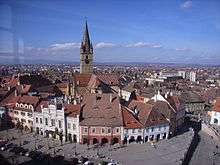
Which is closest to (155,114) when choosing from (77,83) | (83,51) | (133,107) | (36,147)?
(133,107)

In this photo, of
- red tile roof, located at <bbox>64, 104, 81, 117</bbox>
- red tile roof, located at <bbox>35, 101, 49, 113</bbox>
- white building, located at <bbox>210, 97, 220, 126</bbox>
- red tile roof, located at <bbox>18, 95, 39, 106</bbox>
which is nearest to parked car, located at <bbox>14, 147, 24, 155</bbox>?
red tile roof, located at <bbox>64, 104, 81, 117</bbox>

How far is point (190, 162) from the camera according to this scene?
15.6 metres

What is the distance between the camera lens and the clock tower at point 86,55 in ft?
100

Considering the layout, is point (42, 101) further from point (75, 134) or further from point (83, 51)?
point (83, 51)

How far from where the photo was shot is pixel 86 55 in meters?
31.3

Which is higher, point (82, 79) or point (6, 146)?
point (82, 79)

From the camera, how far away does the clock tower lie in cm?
3053

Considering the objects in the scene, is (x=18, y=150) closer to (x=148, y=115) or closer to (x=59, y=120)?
(x=59, y=120)

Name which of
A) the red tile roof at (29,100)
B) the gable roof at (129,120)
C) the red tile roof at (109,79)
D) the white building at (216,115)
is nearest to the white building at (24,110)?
the red tile roof at (29,100)

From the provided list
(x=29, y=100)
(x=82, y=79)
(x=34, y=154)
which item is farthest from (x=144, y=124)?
(x=82, y=79)

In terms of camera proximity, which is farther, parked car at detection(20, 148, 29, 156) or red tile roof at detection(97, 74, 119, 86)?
red tile roof at detection(97, 74, 119, 86)

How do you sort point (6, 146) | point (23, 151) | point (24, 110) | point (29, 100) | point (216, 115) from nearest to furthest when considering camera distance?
1. point (23, 151)
2. point (6, 146)
3. point (24, 110)
4. point (29, 100)
5. point (216, 115)

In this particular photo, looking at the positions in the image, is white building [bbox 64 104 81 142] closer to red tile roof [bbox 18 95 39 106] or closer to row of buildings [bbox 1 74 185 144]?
row of buildings [bbox 1 74 185 144]

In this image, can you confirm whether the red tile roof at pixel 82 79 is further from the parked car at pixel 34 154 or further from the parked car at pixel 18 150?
the parked car at pixel 34 154
